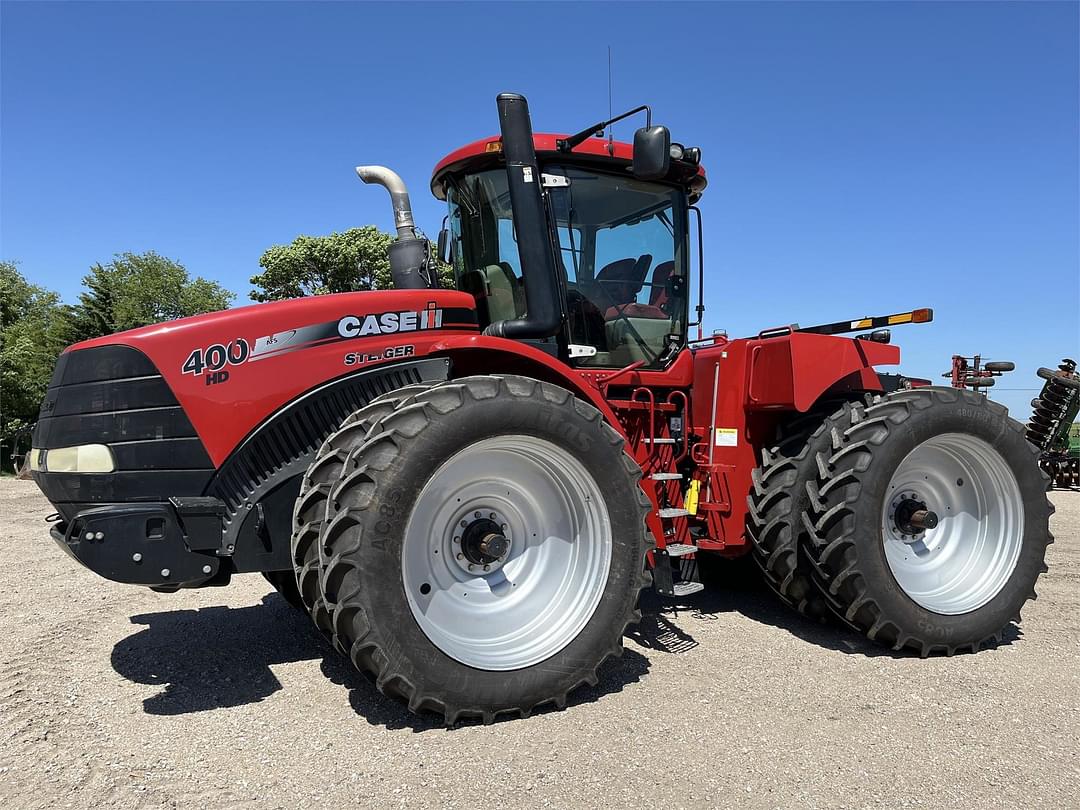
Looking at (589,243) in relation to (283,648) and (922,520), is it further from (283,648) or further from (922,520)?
(283,648)

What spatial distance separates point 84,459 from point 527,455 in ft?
6.07

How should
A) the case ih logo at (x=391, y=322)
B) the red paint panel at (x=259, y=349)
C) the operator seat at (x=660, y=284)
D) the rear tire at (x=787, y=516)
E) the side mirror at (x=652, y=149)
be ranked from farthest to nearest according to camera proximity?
the operator seat at (x=660, y=284)
the rear tire at (x=787, y=516)
the side mirror at (x=652, y=149)
the case ih logo at (x=391, y=322)
the red paint panel at (x=259, y=349)

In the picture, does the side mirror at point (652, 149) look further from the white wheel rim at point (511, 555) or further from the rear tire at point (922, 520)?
the rear tire at point (922, 520)

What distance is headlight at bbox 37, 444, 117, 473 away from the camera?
10.0 ft

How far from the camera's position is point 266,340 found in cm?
324

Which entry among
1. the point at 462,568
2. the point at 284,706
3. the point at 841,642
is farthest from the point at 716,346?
the point at 284,706

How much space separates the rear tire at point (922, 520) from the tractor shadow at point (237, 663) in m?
1.22

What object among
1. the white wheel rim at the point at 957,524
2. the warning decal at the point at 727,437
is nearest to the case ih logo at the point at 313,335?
the warning decal at the point at 727,437

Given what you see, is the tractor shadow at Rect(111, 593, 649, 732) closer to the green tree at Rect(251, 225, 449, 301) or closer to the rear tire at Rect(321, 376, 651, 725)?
the rear tire at Rect(321, 376, 651, 725)

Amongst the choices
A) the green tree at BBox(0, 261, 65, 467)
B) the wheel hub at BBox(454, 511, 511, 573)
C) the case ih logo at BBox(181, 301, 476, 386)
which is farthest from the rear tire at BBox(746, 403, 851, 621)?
the green tree at BBox(0, 261, 65, 467)

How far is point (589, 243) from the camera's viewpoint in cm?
441

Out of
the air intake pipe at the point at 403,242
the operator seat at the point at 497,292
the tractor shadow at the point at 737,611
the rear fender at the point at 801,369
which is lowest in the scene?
the tractor shadow at the point at 737,611

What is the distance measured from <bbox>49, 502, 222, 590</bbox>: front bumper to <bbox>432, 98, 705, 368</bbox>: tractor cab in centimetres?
190

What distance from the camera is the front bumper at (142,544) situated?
2.81 metres
